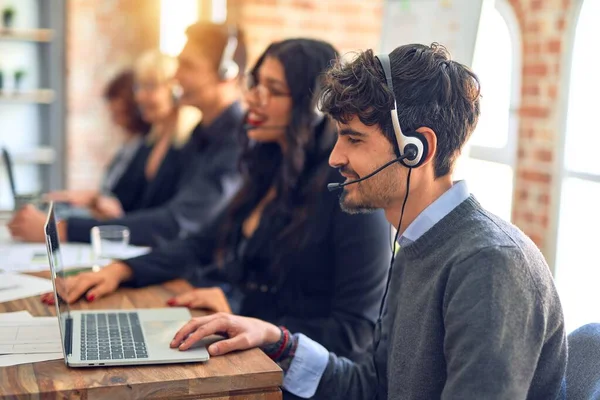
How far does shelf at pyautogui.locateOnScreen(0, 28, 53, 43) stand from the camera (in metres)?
5.11

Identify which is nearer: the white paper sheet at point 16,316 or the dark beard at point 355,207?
the dark beard at point 355,207

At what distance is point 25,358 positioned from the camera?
1395 mm

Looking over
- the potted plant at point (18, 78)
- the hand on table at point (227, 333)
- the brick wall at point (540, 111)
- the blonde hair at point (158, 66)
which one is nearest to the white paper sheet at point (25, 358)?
the hand on table at point (227, 333)

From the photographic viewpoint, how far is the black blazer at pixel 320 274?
6.36 ft

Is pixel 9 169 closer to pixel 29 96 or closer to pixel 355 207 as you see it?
pixel 355 207

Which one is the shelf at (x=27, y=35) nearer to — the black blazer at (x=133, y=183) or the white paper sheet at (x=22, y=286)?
the black blazer at (x=133, y=183)

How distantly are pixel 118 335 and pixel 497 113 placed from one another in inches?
105

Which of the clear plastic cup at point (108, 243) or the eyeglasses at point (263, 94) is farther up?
the eyeglasses at point (263, 94)

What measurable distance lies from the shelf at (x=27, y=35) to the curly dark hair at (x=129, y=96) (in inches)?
34.6

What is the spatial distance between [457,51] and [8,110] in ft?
11.8

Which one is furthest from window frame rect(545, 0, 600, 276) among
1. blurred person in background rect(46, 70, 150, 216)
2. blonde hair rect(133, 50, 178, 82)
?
blonde hair rect(133, 50, 178, 82)

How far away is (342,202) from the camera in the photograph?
5.08ft

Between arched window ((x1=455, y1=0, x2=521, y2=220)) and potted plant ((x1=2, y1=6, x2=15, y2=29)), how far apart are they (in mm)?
3062

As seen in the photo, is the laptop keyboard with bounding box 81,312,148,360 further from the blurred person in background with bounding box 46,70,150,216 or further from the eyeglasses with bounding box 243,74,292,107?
the blurred person in background with bounding box 46,70,150,216
